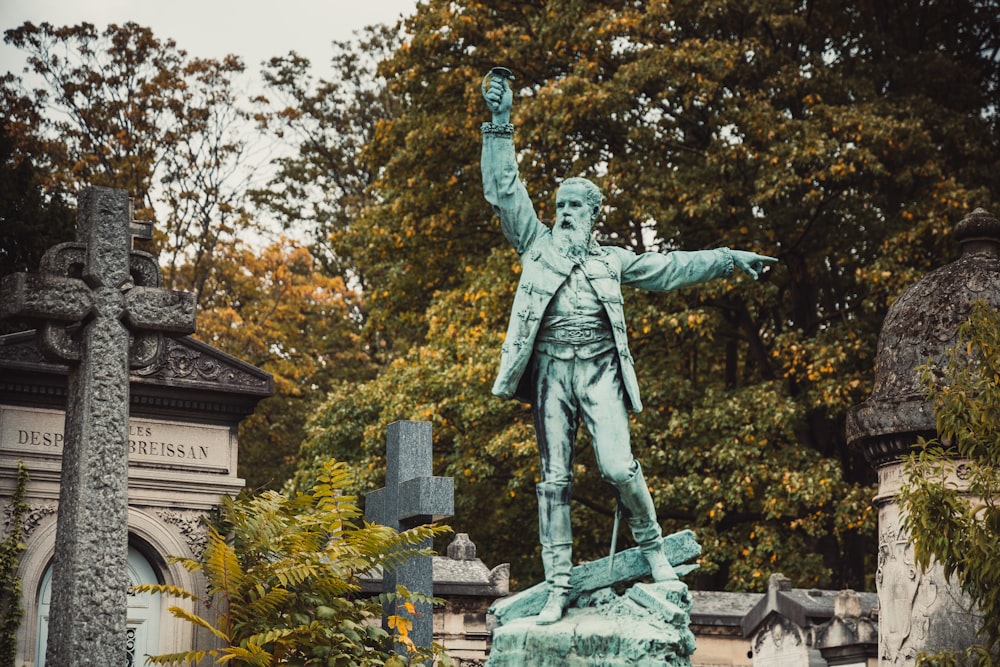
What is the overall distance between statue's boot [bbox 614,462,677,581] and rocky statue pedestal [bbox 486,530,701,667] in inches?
2.6

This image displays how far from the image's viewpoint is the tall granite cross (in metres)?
7.61

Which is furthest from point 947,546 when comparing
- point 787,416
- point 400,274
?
point 400,274

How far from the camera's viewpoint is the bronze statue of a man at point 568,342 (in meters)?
7.32

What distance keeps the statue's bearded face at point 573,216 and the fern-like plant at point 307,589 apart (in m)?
2.63

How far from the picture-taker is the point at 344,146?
2928 centimetres

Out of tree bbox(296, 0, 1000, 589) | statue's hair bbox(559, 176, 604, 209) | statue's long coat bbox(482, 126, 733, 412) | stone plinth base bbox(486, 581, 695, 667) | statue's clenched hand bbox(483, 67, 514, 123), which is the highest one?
tree bbox(296, 0, 1000, 589)

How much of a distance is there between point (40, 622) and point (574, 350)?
631cm

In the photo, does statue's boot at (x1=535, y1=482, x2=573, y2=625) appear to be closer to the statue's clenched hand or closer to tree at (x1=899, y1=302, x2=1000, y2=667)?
the statue's clenched hand

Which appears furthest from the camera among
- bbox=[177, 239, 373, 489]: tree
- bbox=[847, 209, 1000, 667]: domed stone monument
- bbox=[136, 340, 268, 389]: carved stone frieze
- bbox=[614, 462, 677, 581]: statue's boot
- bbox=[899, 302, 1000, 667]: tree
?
bbox=[177, 239, 373, 489]: tree

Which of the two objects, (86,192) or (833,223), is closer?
(86,192)

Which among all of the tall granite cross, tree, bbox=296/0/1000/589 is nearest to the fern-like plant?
the tall granite cross

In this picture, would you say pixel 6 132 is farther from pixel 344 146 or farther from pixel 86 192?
pixel 86 192

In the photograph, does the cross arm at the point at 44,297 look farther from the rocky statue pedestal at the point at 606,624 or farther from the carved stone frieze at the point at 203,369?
the carved stone frieze at the point at 203,369

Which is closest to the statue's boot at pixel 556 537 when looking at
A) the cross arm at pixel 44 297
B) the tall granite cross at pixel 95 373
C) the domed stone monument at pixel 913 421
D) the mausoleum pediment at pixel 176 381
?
the tall granite cross at pixel 95 373
